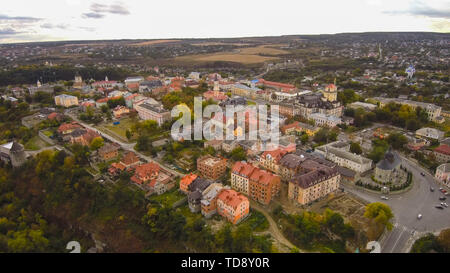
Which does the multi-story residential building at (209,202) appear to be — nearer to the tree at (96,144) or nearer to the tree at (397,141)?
the tree at (96,144)

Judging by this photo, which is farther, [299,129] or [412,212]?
[299,129]

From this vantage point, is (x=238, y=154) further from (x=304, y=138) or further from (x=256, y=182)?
(x=304, y=138)

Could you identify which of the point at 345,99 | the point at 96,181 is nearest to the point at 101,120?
the point at 96,181

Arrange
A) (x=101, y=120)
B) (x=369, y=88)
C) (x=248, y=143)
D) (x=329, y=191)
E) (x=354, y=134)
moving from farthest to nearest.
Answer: (x=369, y=88) → (x=101, y=120) → (x=354, y=134) → (x=248, y=143) → (x=329, y=191)

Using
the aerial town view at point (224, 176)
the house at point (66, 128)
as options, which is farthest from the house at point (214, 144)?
the house at point (66, 128)

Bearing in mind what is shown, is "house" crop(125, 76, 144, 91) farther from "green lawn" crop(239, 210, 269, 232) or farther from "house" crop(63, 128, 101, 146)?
"green lawn" crop(239, 210, 269, 232)

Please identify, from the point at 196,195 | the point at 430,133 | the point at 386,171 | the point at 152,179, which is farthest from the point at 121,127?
the point at 430,133

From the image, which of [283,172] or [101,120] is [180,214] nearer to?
[283,172]
